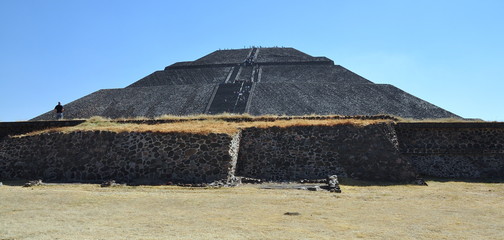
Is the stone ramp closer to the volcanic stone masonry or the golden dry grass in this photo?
the golden dry grass

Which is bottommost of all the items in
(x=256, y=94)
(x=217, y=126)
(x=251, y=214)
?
(x=251, y=214)

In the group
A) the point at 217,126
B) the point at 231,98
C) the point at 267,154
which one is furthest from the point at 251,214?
the point at 231,98

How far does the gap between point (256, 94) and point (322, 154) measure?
21168 millimetres

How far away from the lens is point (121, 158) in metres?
14.3

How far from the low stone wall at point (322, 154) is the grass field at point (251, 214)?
2.06m

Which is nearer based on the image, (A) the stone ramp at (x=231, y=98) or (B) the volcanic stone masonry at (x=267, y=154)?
(B) the volcanic stone masonry at (x=267, y=154)

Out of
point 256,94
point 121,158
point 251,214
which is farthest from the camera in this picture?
point 256,94

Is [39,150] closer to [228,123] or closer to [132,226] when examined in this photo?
[228,123]

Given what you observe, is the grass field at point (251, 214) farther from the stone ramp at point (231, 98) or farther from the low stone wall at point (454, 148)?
the stone ramp at point (231, 98)

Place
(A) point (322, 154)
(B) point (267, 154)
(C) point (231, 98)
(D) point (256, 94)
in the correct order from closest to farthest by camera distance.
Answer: (A) point (322, 154) < (B) point (267, 154) < (C) point (231, 98) < (D) point (256, 94)

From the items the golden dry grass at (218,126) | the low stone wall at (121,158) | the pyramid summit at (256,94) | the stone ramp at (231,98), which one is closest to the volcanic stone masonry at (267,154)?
the low stone wall at (121,158)

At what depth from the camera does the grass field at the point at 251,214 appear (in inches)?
246

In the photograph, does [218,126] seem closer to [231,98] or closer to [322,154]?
[322,154]

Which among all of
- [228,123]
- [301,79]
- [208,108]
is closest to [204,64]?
[301,79]
